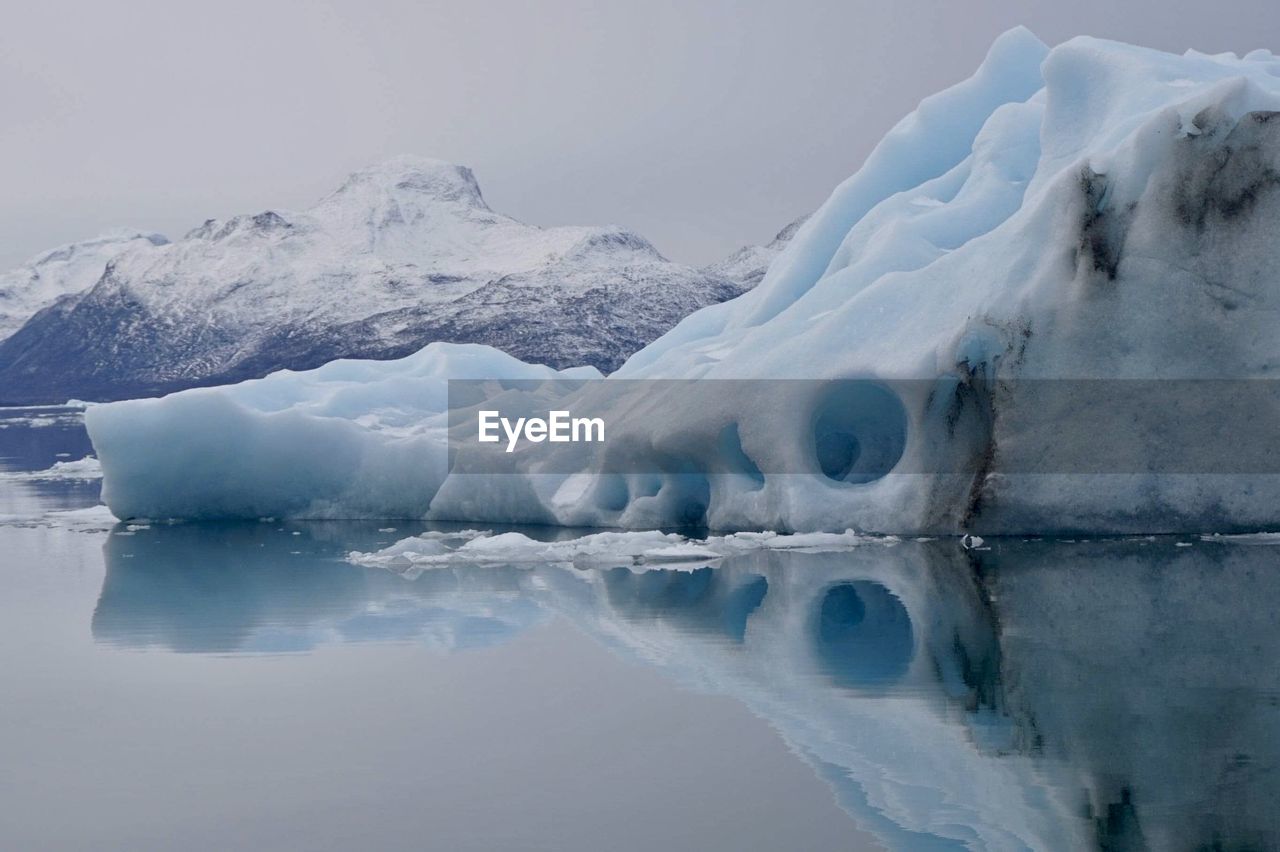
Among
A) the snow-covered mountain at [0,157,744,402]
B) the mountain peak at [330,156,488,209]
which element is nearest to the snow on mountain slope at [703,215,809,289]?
the snow-covered mountain at [0,157,744,402]

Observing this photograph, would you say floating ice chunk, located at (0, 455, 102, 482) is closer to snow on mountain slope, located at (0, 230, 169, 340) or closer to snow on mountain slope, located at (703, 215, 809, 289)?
snow on mountain slope, located at (703, 215, 809, 289)

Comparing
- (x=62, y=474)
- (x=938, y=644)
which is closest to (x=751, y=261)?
(x=62, y=474)

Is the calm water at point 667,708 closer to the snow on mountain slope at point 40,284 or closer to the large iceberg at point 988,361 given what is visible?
the large iceberg at point 988,361

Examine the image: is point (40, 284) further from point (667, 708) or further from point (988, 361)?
point (667, 708)

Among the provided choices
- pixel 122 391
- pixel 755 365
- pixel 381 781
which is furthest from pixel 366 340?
pixel 381 781

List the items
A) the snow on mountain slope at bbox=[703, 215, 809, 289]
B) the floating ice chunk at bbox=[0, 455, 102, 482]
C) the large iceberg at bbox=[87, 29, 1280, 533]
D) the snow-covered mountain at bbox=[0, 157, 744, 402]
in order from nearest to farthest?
the large iceberg at bbox=[87, 29, 1280, 533] → the floating ice chunk at bbox=[0, 455, 102, 482] → the snow-covered mountain at bbox=[0, 157, 744, 402] → the snow on mountain slope at bbox=[703, 215, 809, 289]

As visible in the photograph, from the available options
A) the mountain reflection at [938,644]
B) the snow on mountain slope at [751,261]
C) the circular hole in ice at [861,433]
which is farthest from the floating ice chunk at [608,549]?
the snow on mountain slope at [751,261]
